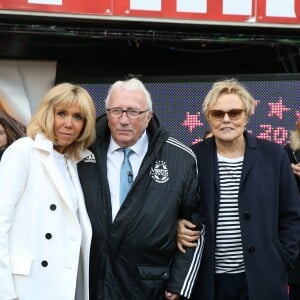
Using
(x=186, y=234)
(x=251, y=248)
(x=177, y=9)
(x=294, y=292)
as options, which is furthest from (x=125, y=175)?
(x=177, y=9)

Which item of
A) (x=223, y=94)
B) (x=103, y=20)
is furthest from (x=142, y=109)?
(x=103, y=20)

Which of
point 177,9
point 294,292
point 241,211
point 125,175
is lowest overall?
point 294,292

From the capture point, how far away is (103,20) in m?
5.07

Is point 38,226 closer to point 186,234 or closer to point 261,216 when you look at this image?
point 186,234

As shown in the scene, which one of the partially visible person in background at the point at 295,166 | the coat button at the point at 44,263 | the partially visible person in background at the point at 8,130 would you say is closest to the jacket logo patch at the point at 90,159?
the coat button at the point at 44,263

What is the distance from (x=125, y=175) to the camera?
10.0ft

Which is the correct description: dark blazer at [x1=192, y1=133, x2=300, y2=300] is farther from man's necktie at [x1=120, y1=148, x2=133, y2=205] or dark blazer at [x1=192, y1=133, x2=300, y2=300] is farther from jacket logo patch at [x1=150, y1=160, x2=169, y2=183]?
man's necktie at [x1=120, y1=148, x2=133, y2=205]

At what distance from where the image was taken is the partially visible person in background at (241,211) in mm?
3107

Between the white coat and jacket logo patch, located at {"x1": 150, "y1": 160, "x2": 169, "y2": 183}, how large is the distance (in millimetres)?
442

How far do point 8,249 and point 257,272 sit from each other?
127cm

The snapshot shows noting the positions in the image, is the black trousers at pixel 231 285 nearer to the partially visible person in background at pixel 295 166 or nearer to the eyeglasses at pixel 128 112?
the eyeglasses at pixel 128 112

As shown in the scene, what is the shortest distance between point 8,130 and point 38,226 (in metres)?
2.67

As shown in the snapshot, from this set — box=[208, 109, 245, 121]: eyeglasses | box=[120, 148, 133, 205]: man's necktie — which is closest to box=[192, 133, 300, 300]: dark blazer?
box=[208, 109, 245, 121]: eyeglasses

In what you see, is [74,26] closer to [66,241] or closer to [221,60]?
[221,60]
